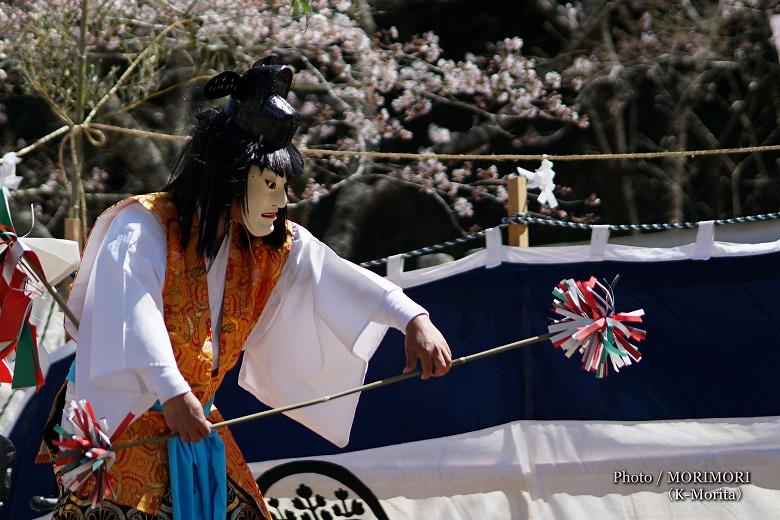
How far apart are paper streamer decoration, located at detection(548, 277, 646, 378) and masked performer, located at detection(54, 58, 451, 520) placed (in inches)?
13.8

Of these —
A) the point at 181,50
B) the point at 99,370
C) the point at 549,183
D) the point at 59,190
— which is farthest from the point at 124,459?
the point at 59,190

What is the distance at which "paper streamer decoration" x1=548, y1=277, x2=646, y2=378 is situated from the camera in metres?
2.93

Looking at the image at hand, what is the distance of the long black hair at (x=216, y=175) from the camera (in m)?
2.81

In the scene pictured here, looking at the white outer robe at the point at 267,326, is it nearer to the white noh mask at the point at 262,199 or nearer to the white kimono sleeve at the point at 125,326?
the white kimono sleeve at the point at 125,326

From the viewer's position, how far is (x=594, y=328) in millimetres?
2928

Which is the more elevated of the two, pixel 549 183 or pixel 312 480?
pixel 549 183

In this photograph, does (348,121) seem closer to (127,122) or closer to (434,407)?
(127,122)

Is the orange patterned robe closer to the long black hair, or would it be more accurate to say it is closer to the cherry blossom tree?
the long black hair

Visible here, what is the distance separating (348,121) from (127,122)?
4.41 ft

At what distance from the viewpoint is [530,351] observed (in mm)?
4012

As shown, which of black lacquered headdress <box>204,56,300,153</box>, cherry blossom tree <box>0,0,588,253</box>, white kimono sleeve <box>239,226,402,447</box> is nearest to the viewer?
black lacquered headdress <box>204,56,300,153</box>

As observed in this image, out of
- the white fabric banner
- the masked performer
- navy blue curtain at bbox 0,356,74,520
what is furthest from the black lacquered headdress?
navy blue curtain at bbox 0,356,74,520

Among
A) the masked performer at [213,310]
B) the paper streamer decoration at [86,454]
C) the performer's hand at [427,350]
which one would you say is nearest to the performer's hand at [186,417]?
the masked performer at [213,310]

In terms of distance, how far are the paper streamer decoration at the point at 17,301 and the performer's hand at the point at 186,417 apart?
55cm
